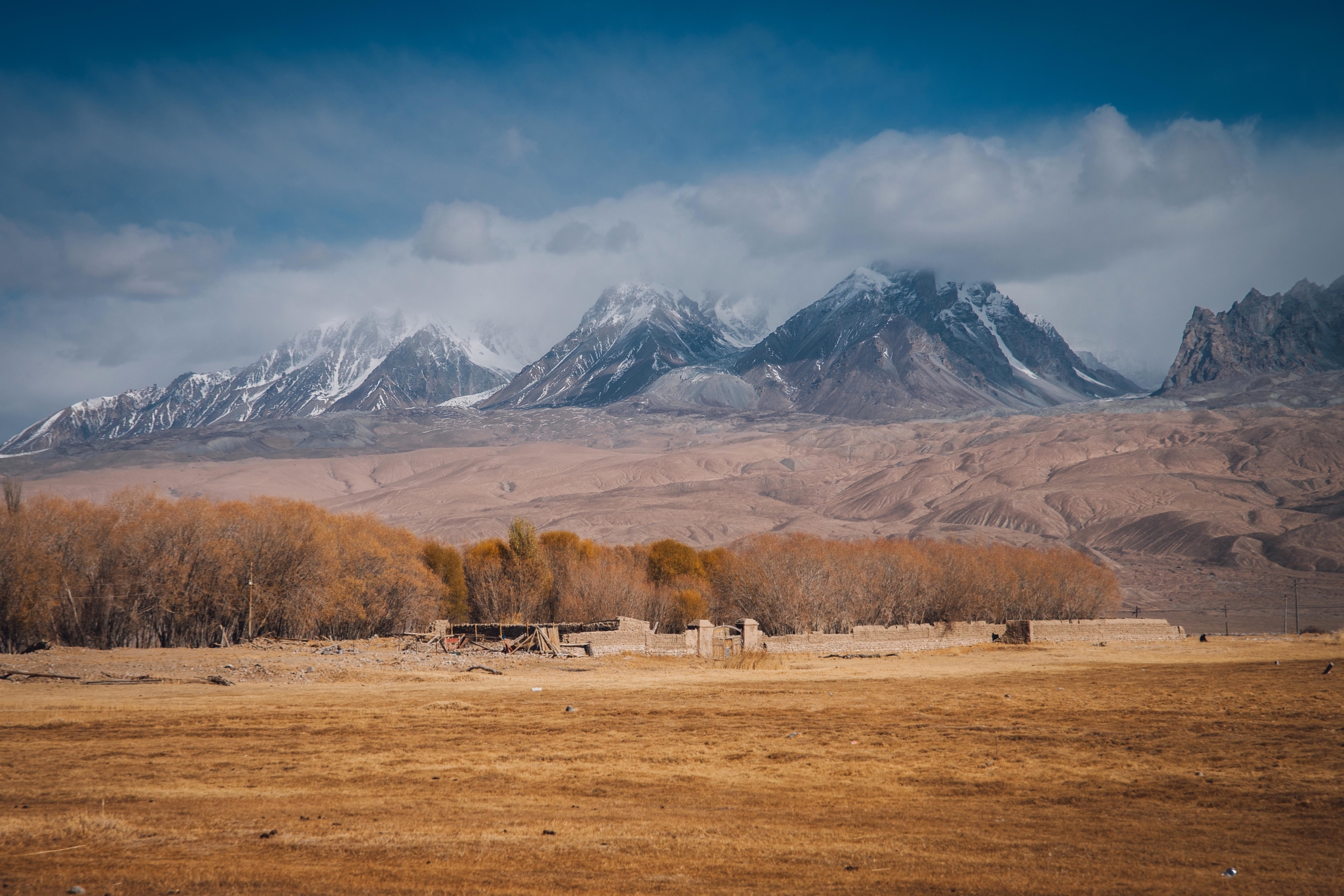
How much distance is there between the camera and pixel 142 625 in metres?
44.7

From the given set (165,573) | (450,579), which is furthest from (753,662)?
(450,579)

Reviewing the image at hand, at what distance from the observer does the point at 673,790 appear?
12.8 metres

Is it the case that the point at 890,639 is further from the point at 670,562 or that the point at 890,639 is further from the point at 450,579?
the point at 450,579

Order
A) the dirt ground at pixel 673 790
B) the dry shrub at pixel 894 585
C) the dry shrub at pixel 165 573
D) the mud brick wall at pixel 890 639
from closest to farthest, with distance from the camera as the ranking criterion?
the dirt ground at pixel 673 790 → the dry shrub at pixel 165 573 → the mud brick wall at pixel 890 639 → the dry shrub at pixel 894 585

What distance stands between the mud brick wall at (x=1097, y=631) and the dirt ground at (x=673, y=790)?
2720 cm

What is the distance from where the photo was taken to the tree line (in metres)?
42.6

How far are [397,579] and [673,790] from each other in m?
48.4

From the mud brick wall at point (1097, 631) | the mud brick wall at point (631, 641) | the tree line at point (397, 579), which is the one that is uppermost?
the tree line at point (397, 579)

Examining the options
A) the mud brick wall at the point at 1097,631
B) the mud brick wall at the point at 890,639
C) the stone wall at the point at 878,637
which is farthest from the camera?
the mud brick wall at the point at 1097,631

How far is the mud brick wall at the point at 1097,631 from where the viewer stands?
169ft

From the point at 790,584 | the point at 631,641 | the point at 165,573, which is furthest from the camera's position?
the point at 790,584

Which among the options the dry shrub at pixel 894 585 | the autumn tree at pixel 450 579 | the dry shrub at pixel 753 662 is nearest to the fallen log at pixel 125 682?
the dry shrub at pixel 753 662

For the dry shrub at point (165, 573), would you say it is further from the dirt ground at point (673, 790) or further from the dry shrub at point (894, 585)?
the dry shrub at point (894, 585)

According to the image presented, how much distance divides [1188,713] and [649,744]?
1078 centimetres
